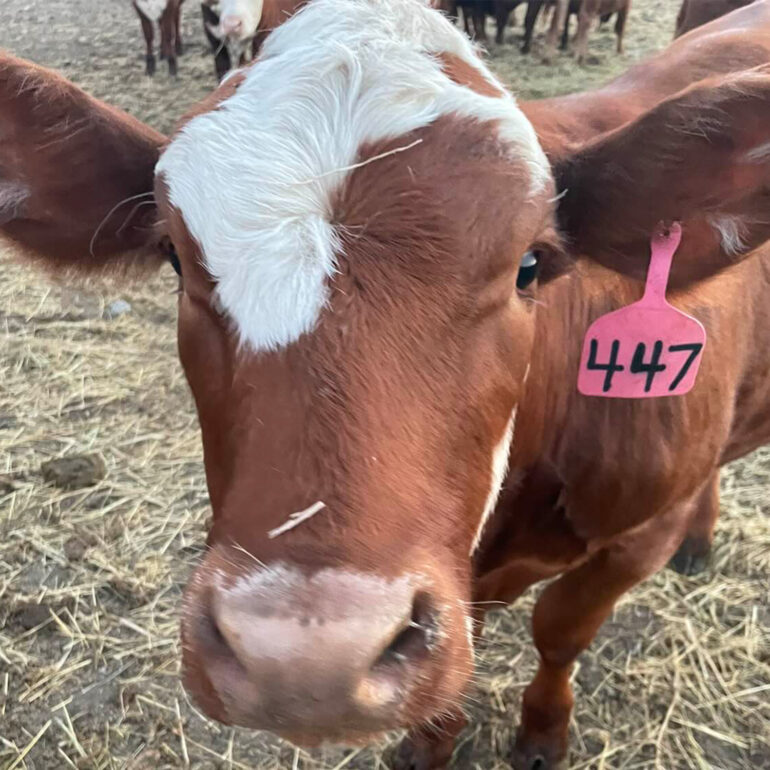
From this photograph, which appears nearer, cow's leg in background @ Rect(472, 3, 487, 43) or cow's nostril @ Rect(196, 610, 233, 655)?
cow's nostril @ Rect(196, 610, 233, 655)

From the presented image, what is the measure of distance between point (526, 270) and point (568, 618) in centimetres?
135

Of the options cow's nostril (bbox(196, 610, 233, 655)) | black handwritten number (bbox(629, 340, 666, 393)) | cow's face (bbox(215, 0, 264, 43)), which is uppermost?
cow's nostril (bbox(196, 610, 233, 655))

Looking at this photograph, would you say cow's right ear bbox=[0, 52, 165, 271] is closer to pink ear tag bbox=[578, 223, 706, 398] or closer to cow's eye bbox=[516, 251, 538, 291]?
cow's eye bbox=[516, 251, 538, 291]

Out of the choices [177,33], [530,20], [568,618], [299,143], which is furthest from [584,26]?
[299,143]

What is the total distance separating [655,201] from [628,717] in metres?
1.94

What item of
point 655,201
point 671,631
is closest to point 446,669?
point 655,201

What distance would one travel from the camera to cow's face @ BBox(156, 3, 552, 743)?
1.16 metres

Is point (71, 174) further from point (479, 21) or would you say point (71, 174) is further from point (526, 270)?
point (479, 21)

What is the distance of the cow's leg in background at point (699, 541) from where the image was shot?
3.35 m

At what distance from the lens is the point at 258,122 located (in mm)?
1499

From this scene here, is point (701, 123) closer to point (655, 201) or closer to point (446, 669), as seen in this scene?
point (655, 201)

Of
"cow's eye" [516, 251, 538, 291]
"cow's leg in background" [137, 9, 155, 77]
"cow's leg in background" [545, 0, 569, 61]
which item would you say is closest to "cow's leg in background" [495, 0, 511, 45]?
"cow's leg in background" [545, 0, 569, 61]

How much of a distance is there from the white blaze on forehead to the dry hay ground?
902 millimetres

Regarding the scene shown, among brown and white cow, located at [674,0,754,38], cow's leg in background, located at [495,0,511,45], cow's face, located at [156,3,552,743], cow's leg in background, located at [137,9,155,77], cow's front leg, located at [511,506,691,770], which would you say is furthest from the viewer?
cow's leg in background, located at [495,0,511,45]
